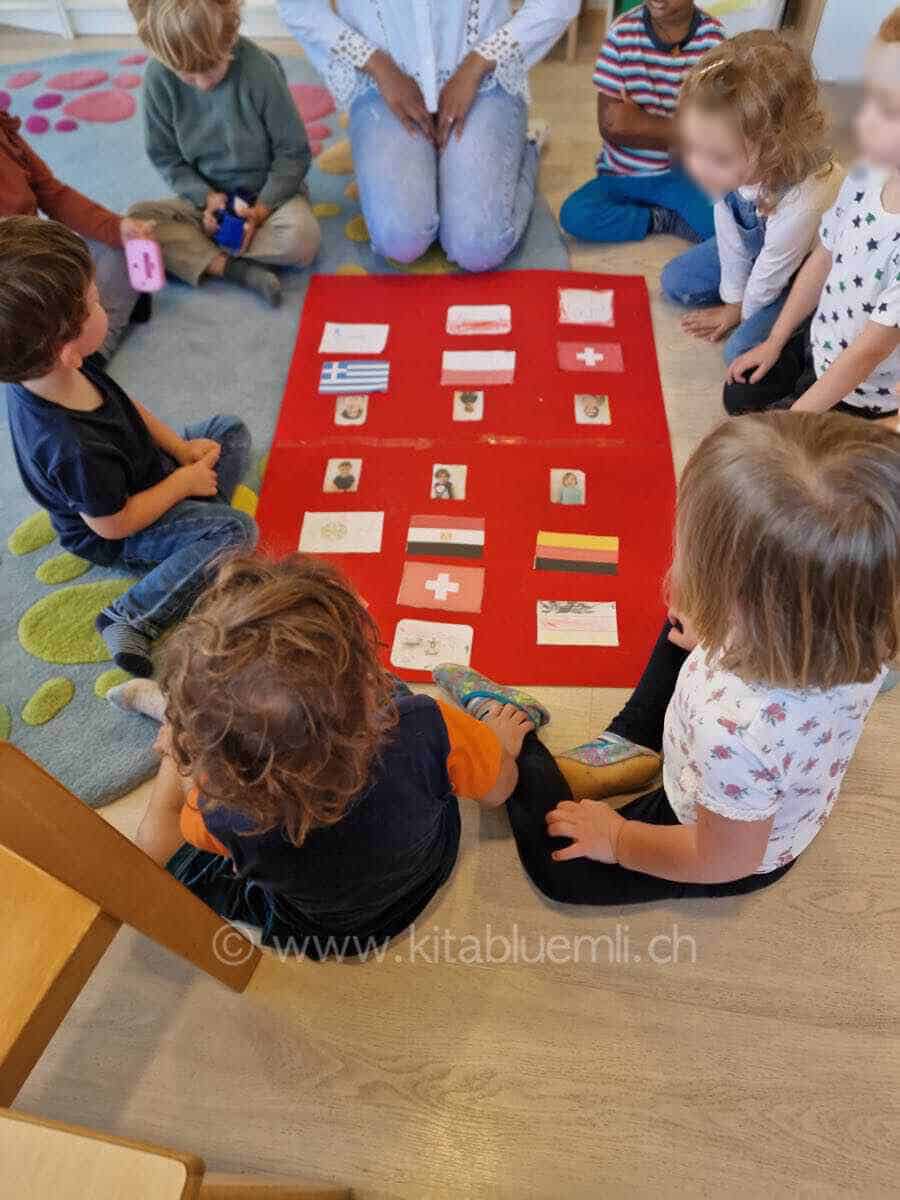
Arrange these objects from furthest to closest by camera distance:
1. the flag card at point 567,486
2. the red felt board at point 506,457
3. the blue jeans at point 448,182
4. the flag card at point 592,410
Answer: the blue jeans at point 448,182
the flag card at point 592,410
the flag card at point 567,486
the red felt board at point 506,457

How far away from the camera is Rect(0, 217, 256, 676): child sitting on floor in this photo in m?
1.05

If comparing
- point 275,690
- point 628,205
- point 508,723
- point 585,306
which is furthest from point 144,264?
point 275,690

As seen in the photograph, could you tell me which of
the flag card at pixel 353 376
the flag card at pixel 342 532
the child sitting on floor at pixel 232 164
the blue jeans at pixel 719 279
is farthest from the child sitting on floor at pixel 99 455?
the blue jeans at pixel 719 279

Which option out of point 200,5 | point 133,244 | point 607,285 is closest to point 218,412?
point 133,244

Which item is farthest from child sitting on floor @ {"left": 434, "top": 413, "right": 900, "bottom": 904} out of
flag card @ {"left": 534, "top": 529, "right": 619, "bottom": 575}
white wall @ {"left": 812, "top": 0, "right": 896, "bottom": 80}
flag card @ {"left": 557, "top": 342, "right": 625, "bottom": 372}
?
white wall @ {"left": 812, "top": 0, "right": 896, "bottom": 80}

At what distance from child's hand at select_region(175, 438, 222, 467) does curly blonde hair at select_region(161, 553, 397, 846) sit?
2.33 feet

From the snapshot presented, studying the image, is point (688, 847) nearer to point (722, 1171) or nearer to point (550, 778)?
point (550, 778)

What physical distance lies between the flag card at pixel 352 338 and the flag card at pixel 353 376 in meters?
0.04

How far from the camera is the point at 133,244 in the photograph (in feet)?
5.66

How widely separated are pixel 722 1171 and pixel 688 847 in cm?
34

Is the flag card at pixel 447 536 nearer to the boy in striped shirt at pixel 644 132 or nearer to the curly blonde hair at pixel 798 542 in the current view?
the curly blonde hair at pixel 798 542

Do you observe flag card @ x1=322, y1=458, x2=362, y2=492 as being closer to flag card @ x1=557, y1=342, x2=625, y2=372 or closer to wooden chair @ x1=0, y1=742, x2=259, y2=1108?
flag card @ x1=557, y1=342, x2=625, y2=372

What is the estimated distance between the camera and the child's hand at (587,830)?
3.32 feet

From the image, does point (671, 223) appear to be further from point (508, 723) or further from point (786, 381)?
point (508, 723)
